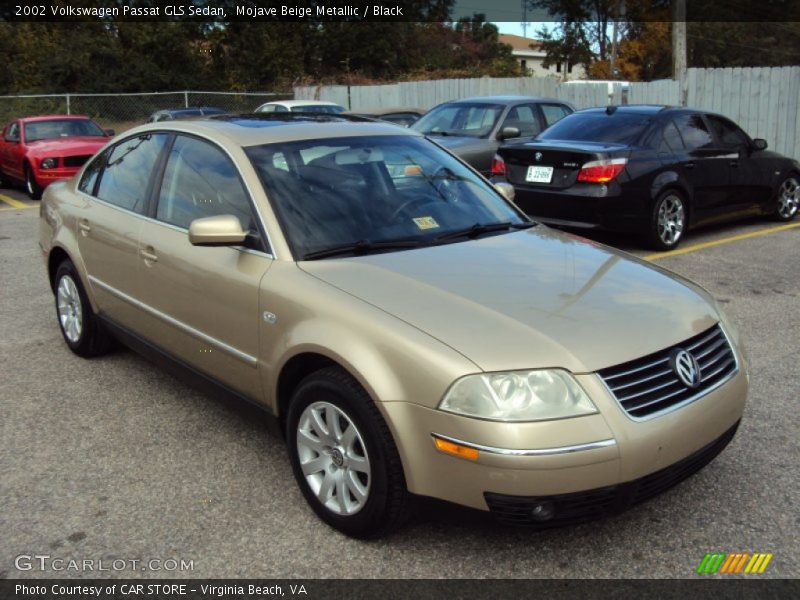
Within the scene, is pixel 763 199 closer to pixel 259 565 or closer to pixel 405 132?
pixel 405 132

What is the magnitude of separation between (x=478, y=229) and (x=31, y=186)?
1205 cm

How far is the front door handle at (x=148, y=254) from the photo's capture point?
163 inches

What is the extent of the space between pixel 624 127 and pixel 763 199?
97.7 inches

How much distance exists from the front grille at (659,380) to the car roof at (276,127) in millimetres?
2016

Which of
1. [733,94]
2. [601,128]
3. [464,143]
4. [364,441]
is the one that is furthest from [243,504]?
[733,94]

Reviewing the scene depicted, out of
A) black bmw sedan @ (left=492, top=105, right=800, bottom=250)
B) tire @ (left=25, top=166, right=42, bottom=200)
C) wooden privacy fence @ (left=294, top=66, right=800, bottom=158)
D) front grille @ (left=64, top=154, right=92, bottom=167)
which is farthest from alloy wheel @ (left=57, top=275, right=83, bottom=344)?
wooden privacy fence @ (left=294, top=66, right=800, bottom=158)

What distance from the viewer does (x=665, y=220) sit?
8531 millimetres

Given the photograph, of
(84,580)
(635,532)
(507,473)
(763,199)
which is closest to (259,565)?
(84,580)

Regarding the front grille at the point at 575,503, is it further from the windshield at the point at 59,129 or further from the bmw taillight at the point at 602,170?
the windshield at the point at 59,129

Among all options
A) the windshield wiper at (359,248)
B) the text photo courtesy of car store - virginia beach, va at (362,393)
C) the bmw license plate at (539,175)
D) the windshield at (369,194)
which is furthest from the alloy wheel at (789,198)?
the windshield wiper at (359,248)

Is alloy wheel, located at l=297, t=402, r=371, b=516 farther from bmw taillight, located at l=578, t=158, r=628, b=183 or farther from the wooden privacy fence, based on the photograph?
the wooden privacy fence

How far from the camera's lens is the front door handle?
13.6 feet

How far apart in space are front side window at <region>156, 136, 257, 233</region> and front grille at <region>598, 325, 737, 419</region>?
1749 millimetres

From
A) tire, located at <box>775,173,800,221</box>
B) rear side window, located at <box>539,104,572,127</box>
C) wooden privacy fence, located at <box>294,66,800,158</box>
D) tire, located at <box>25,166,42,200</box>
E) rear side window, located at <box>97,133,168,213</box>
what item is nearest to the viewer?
rear side window, located at <box>97,133,168,213</box>
